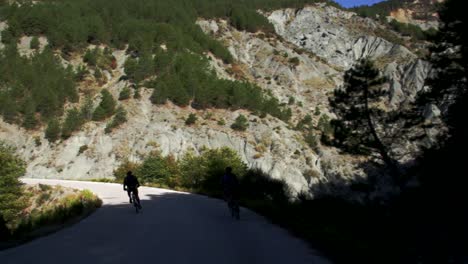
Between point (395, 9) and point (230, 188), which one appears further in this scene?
point (395, 9)

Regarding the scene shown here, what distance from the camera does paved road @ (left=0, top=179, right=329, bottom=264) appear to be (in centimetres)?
703

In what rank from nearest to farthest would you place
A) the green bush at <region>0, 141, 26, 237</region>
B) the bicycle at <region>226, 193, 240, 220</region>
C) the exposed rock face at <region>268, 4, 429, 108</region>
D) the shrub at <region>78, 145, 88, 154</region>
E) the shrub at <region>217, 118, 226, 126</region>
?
the bicycle at <region>226, 193, 240, 220</region> → the green bush at <region>0, 141, 26, 237</region> → the shrub at <region>78, 145, 88, 154</region> → the shrub at <region>217, 118, 226, 126</region> → the exposed rock face at <region>268, 4, 429, 108</region>

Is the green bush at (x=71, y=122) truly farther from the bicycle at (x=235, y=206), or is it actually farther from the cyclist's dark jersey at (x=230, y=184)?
the bicycle at (x=235, y=206)

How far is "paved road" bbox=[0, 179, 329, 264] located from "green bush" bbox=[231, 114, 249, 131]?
1933 inches

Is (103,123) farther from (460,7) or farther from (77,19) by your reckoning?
(460,7)

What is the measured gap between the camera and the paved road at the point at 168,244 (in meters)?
7.03

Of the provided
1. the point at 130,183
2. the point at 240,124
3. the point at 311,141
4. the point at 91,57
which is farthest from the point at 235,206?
the point at 91,57

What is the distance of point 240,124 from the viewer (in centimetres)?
6141

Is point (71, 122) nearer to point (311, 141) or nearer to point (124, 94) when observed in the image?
point (124, 94)

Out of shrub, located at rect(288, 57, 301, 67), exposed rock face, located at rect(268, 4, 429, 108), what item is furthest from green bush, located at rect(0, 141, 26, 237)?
exposed rock face, located at rect(268, 4, 429, 108)

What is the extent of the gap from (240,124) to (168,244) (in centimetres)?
5348

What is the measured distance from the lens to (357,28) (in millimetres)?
127250

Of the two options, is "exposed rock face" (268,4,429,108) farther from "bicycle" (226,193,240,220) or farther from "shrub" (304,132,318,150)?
"bicycle" (226,193,240,220)

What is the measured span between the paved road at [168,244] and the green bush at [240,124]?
49090 mm
